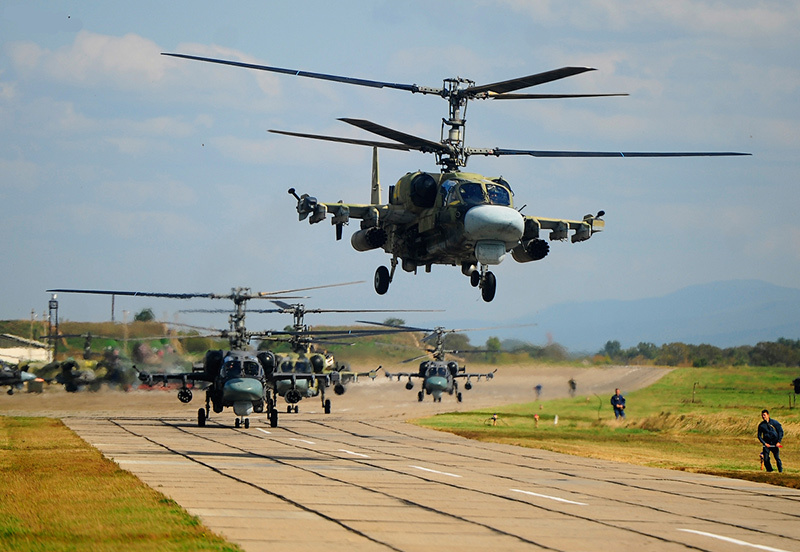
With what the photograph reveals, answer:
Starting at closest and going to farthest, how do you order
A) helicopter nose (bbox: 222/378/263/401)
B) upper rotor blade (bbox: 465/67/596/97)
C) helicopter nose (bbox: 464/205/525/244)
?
upper rotor blade (bbox: 465/67/596/97), helicopter nose (bbox: 464/205/525/244), helicopter nose (bbox: 222/378/263/401)

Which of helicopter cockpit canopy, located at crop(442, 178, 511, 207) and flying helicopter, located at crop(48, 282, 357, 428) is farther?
flying helicopter, located at crop(48, 282, 357, 428)

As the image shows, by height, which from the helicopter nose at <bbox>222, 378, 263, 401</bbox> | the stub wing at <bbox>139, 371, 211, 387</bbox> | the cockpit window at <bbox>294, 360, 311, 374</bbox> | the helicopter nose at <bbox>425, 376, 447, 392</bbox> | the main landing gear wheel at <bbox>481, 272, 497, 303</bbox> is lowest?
the helicopter nose at <bbox>425, 376, 447, 392</bbox>

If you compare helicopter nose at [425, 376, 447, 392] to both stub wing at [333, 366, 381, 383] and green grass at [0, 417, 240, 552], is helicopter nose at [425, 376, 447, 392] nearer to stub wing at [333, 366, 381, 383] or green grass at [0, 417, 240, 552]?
stub wing at [333, 366, 381, 383]

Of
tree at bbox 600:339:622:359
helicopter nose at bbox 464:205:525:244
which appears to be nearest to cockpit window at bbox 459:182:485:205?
helicopter nose at bbox 464:205:525:244

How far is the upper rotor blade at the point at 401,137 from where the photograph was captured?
72.7 ft

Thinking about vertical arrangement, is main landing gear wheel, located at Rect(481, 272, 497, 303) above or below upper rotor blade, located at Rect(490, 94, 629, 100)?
below

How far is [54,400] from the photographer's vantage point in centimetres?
5741

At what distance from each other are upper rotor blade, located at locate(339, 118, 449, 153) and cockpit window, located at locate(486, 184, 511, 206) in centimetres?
197

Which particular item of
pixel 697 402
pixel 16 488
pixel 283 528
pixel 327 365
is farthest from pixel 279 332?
pixel 283 528

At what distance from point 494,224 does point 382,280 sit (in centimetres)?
606

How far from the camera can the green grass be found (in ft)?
40.7

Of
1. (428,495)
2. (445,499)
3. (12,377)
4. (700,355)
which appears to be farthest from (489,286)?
(700,355)

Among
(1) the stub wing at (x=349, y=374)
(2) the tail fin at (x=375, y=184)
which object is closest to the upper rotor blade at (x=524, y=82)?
(2) the tail fin at (x=375, y=184)

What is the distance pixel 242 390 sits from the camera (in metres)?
35.5
